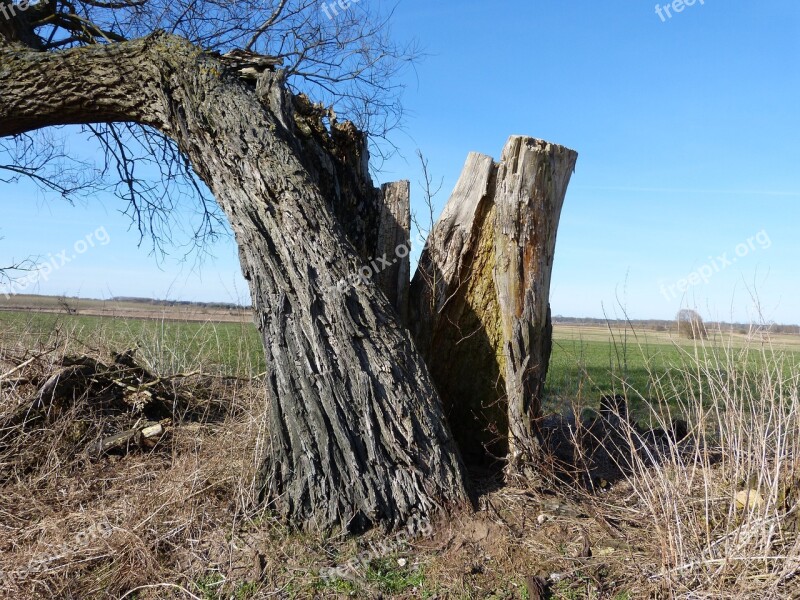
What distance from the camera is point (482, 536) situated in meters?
3.45

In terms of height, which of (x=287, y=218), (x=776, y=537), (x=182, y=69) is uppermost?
(x=182, y=69)

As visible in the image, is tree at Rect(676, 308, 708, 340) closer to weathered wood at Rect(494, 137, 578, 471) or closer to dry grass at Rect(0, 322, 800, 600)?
dry grass at Rect(0, 322, 800, 600)

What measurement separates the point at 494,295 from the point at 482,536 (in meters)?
1.55

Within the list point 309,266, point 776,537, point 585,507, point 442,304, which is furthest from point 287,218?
point 776,537

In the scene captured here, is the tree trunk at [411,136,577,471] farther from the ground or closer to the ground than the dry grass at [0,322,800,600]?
farther from the ground

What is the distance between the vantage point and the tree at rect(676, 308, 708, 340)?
3791mm

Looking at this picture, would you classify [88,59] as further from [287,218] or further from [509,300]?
[509,300]

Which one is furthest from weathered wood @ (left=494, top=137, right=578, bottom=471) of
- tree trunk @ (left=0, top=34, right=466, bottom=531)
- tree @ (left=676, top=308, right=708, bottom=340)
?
tree @ (left=676, top=308, right=708, bottom=340)

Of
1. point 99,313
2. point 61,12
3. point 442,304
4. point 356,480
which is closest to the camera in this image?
point 356,480

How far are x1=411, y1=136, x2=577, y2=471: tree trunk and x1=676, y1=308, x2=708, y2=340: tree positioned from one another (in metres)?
0.85

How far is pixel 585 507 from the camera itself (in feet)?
12.1

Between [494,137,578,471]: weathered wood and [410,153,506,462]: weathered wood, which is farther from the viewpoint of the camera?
[410,153,506,462]: weathered wood

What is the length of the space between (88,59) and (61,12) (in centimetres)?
342

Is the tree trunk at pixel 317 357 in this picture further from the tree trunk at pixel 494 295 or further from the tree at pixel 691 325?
the tree at pixel 691 325
